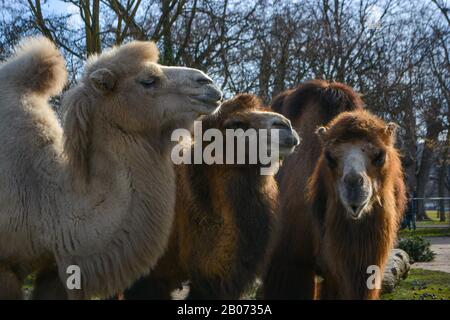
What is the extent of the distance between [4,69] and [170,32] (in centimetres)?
1096

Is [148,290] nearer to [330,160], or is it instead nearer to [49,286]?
[49,286]

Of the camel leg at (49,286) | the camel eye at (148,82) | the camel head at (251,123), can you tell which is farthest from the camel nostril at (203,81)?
the camel leg at (49,286)

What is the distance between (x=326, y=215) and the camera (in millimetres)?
5410

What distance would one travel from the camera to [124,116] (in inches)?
181

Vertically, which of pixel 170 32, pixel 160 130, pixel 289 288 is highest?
pixel 170 32

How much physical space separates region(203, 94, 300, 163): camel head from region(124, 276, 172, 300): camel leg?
129 cm

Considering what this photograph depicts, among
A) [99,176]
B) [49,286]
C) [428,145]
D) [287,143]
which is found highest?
[428,145]

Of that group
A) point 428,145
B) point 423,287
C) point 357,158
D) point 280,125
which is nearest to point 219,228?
point 280,125

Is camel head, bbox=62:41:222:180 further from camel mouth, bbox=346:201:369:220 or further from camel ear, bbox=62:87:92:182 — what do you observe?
camel mouth, bbox=346:201:369:220

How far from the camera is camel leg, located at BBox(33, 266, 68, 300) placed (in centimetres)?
450

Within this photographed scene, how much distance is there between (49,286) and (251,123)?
82.4 inches

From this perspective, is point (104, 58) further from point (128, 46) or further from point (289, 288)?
point (289, 288)

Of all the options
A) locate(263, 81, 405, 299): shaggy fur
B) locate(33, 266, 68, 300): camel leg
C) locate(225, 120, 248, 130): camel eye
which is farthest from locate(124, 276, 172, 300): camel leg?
locate(225, 120, 248, 130): camel eye

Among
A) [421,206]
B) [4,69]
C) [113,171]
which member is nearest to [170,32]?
[4,69]
